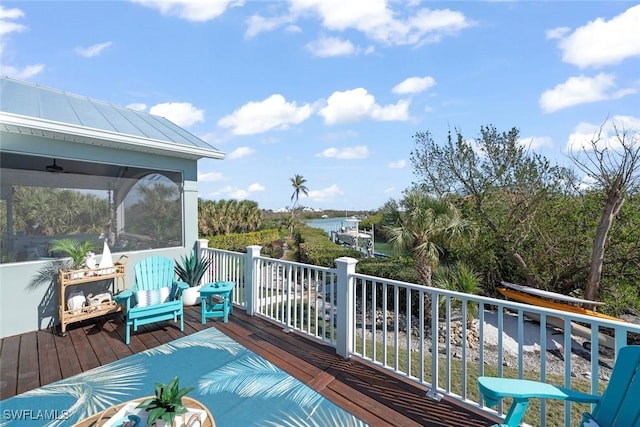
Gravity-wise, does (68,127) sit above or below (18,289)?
above

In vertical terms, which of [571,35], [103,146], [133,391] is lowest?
[133,391]

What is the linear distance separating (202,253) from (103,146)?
92.7 inches

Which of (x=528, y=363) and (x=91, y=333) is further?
(x=528, y=363)

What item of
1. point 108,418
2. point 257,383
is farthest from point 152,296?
point 108,418

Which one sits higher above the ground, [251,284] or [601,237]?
[601,237]

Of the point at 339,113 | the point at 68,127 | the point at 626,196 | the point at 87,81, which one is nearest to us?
the point at 68,127

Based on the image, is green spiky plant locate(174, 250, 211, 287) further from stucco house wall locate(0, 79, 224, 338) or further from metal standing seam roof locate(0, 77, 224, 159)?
metal standing seam roof locate(0, 77, 224, 159)

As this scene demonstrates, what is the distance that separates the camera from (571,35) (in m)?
5.42

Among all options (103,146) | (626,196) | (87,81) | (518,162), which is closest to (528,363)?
(626,196)

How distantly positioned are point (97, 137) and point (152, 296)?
2.31 m

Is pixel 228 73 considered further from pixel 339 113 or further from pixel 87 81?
pixel 339 113

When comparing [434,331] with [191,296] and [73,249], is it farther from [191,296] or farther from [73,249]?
[73,249]

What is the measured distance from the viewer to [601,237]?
21.6 ft

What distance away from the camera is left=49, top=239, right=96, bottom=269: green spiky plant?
13.4 feet
